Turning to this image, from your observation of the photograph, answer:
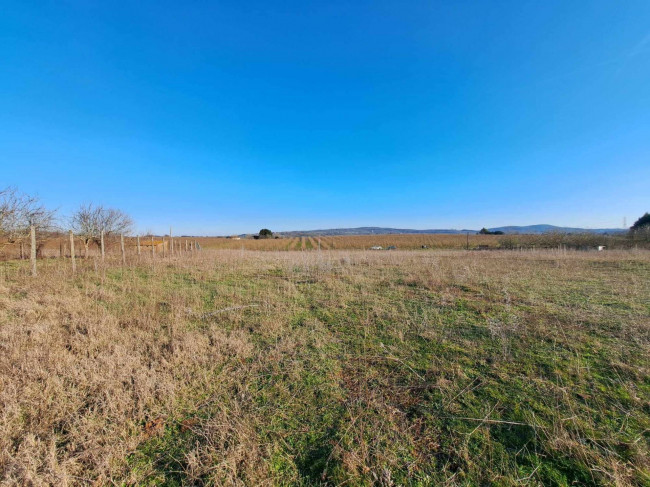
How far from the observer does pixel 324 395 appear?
289 cm

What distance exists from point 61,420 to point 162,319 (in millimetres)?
2979

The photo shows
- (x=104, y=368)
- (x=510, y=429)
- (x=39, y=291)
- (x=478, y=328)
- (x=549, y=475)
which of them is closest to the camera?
(x=549, y=475)

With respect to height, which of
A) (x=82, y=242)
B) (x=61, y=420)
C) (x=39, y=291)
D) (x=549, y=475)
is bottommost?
(x=549, y=475)

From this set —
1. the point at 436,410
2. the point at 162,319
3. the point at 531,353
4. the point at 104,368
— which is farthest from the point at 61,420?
the point at 531,353

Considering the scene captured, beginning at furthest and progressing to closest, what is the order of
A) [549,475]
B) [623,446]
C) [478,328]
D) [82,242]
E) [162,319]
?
[82,242] → [162,319] → [478,328] → [623,446] → [549,475]

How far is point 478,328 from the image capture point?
477 centimetres

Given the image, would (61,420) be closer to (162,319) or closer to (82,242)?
(162,319)

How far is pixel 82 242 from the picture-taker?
21.0 meters

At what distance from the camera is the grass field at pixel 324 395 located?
1.97 metres

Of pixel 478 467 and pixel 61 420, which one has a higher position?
pixel 61 420

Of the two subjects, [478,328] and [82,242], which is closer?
[478,328]

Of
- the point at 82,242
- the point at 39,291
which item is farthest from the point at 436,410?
the point at 82,242

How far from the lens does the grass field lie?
197cm

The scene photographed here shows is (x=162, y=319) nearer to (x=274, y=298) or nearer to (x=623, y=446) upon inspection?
(x=274, y=298)
